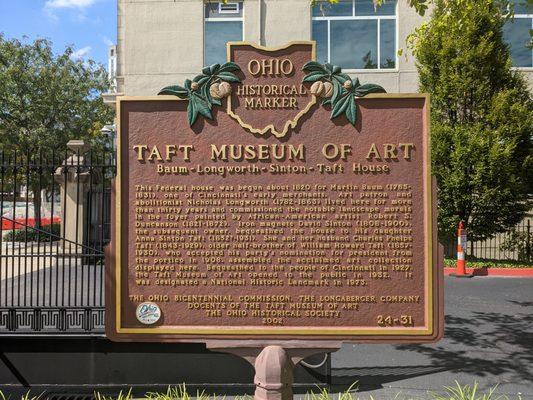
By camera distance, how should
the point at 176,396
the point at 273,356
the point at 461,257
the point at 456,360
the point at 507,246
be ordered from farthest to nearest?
the point at 507,246, the point at 461,257, the point at 456,360, the point at 176,396, the point at 273,356

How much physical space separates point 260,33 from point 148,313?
49.9ft

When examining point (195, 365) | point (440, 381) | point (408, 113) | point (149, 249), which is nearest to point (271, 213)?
point (149, 249)

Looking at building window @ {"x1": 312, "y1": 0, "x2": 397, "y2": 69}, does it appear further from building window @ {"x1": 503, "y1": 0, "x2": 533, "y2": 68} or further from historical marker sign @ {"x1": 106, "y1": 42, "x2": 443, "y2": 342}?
historical marker sign @ {"x1": 106, "y1": 42, "x2": 443, "y2": 342}

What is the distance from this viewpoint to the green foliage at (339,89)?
12.1ft

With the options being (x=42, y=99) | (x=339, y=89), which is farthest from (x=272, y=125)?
(x=42, y=99)

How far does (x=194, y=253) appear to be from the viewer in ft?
12.4

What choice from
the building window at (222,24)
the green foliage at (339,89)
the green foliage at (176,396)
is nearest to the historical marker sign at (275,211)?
the green foliage at (339,89)

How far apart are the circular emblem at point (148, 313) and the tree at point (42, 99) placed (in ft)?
73.4

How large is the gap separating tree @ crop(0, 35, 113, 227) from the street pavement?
2098 cm

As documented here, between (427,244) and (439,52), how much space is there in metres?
13.0

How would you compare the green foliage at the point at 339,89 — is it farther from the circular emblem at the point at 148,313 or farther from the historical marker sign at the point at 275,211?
the circular emblem at the point at 148,313

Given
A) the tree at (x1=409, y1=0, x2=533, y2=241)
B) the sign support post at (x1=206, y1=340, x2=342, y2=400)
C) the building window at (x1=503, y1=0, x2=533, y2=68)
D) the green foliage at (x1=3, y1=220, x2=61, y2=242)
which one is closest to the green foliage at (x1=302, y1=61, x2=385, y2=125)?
the sign support post at (x1=206, y1=340, x2=342, y2=400)

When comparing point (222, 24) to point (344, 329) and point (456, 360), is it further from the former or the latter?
point (344, 329)

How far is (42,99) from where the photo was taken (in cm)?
2542
